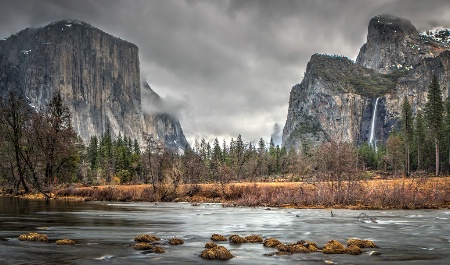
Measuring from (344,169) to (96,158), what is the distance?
99942 mm

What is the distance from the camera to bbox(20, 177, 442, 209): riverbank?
32.9 meters

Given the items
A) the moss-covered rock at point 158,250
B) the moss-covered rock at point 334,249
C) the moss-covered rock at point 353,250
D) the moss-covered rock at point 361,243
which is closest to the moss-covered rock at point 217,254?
the moss-covered rock at point 158,250

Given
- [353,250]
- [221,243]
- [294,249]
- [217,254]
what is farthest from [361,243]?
[217,254]

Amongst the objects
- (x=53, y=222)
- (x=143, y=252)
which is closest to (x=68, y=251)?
(x=143, y=252)

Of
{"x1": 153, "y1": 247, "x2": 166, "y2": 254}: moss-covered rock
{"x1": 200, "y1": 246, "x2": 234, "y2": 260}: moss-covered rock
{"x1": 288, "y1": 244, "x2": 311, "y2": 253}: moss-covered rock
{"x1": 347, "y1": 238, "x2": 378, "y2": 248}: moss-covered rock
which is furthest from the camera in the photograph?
{"x1": 347, "y1": 238, "x2": 378, "y2": 248}: moss-covered rock

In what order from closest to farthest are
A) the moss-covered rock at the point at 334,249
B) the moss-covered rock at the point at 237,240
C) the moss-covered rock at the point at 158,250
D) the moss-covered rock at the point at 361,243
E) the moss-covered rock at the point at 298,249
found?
the moss-covered rock at the point at 158,250 → the moss-covered rock at the point at 334,249 → the moss-covered rock at the point at 298,249 → the moss-covered rock at the point at 361,243 → the moss-covered rock at the point at 237,240

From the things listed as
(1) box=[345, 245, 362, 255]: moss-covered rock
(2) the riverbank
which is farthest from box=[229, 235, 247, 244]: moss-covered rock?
(2) the riverbank

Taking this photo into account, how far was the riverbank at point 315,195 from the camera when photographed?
32875mm

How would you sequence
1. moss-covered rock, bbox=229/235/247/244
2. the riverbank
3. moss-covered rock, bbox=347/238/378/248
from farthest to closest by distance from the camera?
the riverbank, moss-covered rock, bbox=229/235/247/244, moss-covered rock, bbox=347/238/378/248

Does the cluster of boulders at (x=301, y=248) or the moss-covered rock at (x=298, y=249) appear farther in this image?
the moss-covered rock at (x=298, y=249)

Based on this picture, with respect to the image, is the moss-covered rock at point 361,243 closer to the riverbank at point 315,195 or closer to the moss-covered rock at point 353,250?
the moss-covered rock at point 353,250

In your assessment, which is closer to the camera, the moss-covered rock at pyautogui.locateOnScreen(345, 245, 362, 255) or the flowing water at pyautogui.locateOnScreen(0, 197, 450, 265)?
the flowing water at pyautogui.locateOnScreen(0, 197, 450, 265)

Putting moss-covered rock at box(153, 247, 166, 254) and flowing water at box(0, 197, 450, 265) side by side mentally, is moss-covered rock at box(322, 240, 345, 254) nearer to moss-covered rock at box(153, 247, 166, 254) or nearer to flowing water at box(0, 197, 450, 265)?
flowing water at box(0, 197, 450, 265)

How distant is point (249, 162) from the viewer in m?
103
